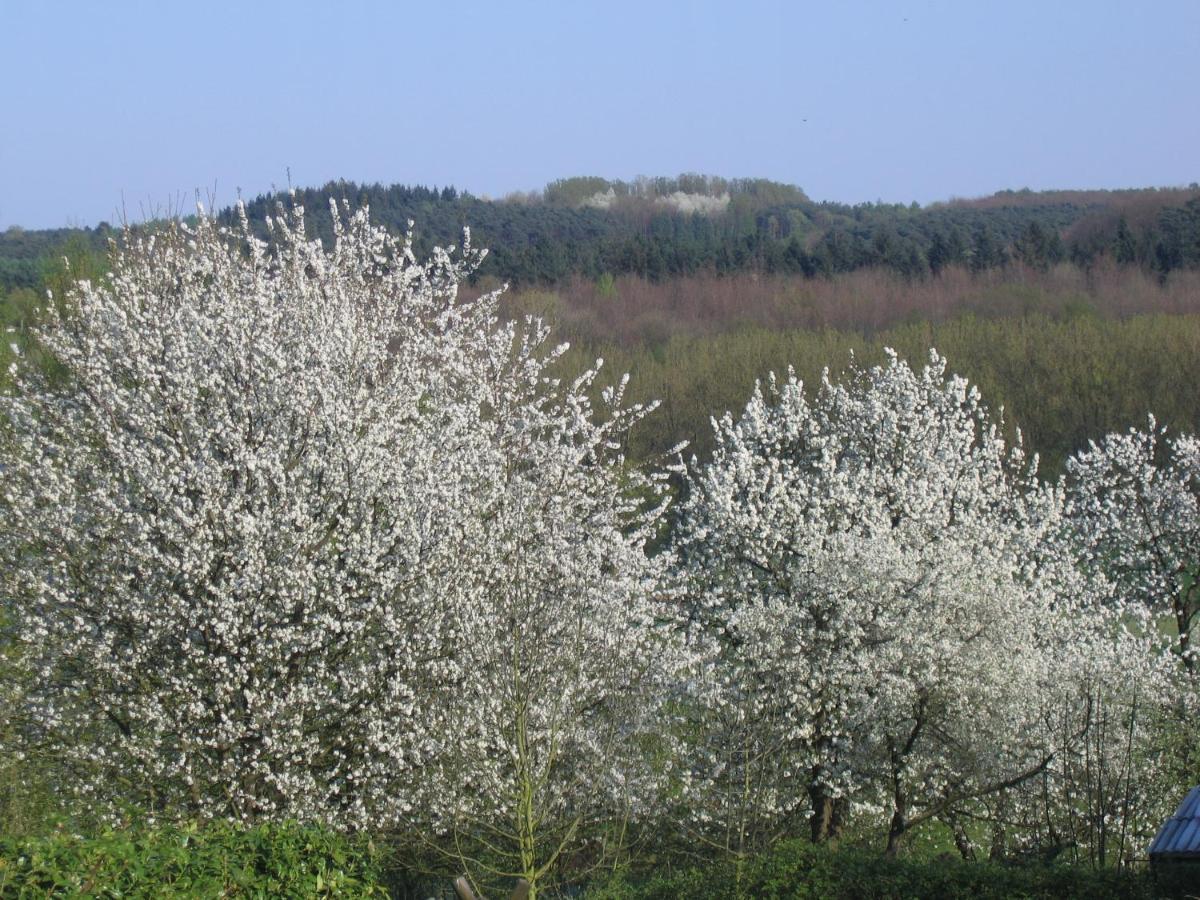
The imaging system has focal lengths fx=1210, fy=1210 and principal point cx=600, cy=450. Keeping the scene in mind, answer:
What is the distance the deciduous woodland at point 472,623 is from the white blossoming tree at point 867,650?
0.17ft

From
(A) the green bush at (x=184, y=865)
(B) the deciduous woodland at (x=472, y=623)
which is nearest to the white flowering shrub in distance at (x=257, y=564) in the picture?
(B) the deciduous woodland at (x=472, y=623)

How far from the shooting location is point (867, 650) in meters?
13.9

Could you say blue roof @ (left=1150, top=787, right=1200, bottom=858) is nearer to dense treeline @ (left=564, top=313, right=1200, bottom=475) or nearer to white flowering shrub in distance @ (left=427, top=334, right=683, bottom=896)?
white flowering shrub in distance @ (left=427, top=334, right=683, bottom=896)

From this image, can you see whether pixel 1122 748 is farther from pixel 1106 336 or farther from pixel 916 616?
pixel 1106 336

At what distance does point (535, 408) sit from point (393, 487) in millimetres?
3536

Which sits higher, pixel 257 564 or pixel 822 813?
pixel 257 564

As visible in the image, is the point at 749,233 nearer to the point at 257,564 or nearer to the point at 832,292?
the point at 832,292

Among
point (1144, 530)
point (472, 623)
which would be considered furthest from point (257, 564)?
point (1144, 530)

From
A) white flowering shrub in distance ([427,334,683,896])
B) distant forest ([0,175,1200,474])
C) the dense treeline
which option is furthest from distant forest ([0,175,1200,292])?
white flowering shrub in distance ([427,334,683,896])

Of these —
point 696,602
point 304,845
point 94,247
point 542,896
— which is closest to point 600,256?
point 94,247

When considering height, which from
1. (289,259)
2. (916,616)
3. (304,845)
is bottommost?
(916,616)

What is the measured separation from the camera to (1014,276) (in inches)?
2522

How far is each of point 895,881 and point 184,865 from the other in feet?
15.5

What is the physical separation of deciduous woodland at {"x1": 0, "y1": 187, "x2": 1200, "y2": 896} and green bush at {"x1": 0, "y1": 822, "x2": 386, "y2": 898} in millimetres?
2315
